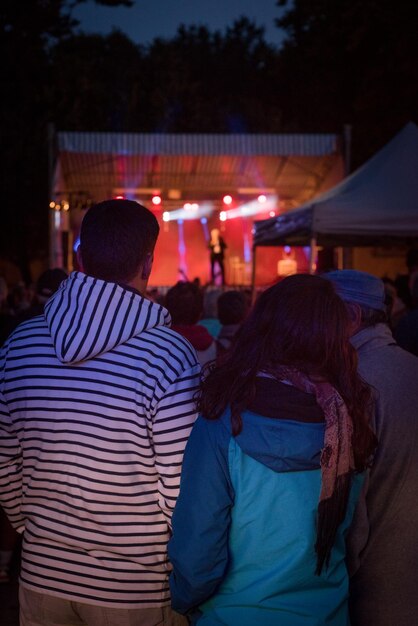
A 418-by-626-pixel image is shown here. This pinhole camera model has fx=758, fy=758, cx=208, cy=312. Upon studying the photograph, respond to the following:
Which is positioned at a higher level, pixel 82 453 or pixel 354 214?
pixel 354 214

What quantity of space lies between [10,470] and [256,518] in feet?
2.81

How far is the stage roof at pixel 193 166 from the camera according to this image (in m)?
18.1

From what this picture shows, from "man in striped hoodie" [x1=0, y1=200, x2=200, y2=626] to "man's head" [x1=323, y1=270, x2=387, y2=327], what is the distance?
0.78m

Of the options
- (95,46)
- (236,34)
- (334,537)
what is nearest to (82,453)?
(334,537)

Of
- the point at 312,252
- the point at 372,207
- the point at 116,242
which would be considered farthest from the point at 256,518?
the point at 312,252

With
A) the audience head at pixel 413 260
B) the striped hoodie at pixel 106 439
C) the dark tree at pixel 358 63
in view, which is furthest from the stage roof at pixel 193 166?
the striped hoodie at pixel 106 439

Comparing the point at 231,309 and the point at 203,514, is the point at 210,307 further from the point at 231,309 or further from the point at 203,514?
the point at 203,514

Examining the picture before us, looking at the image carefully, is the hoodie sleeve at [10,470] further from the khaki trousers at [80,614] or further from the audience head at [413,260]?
the audience head at [413,260]

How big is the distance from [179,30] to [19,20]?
57.8 feet

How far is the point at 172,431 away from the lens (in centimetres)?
192

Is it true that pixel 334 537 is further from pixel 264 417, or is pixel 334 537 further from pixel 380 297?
pixel 380 297

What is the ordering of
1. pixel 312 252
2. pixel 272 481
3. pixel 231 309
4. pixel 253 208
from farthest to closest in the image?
pixel 253 208
pixel 312 252
pixel 231 309
pixel 272 481

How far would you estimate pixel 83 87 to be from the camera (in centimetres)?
2823

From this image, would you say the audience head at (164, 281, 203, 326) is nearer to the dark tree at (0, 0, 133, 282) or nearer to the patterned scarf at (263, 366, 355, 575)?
the patterned scarf at (263, 366, 355, 575)
